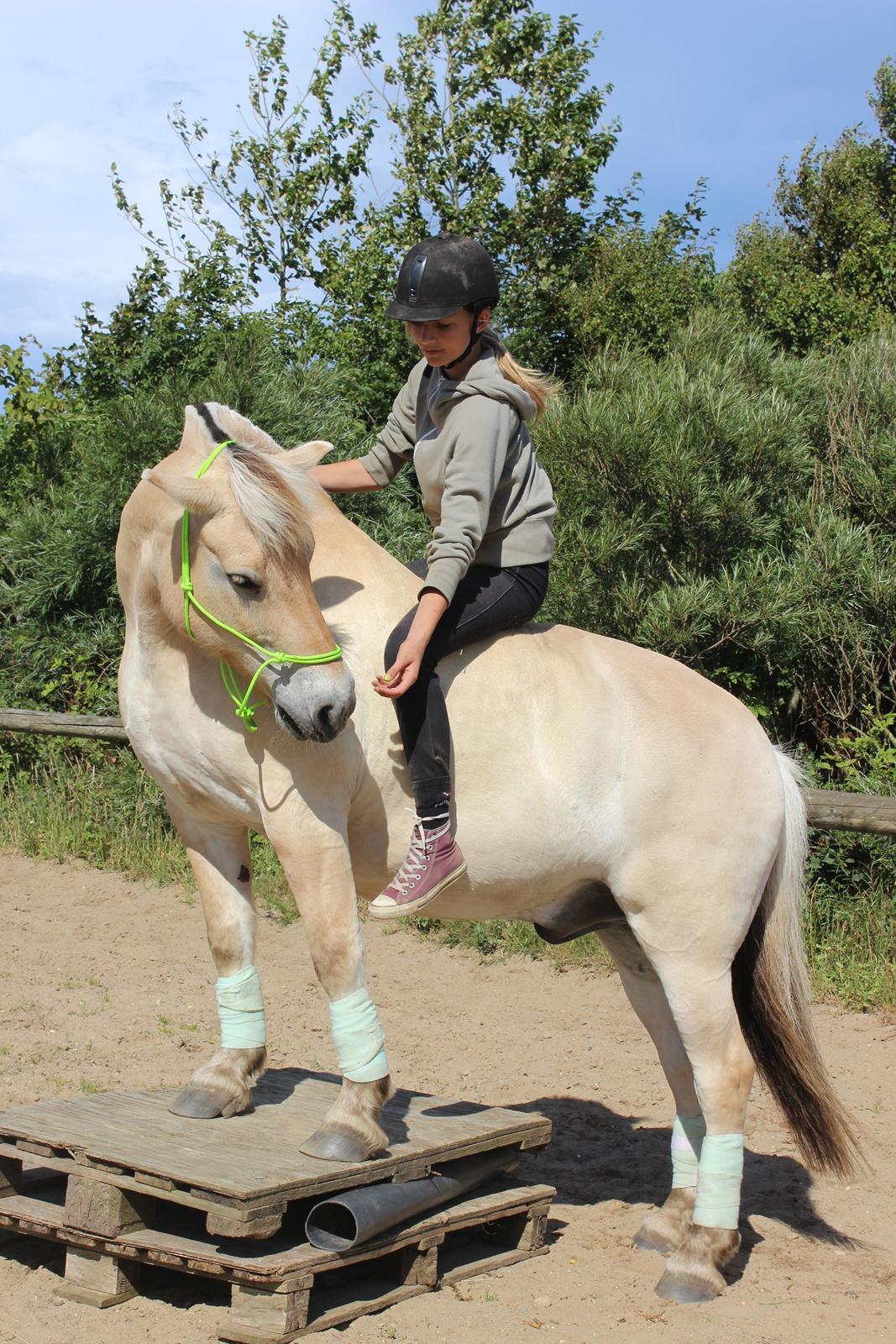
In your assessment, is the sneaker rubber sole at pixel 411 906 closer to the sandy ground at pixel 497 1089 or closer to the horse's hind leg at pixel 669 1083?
the horse's hind leg at pixel 669 1083

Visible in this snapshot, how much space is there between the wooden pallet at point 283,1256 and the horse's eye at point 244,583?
167cm

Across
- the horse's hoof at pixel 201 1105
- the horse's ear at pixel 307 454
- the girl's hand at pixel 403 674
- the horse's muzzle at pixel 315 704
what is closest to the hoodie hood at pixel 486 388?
the horse's ear at pixel 307 454

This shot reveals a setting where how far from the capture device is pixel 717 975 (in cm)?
361

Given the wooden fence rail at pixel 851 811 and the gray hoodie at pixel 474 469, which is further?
the wooden fence rail at pixel 851 811

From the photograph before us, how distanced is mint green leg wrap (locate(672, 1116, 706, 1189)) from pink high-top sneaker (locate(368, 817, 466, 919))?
134 centimetres

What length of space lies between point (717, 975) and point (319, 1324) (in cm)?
149

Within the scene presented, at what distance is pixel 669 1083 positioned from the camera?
4.00 m

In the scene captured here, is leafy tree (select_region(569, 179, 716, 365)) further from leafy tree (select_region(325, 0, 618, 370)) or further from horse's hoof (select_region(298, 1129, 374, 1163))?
horse's hoof (select_region(298, 1129, 374, 1163))

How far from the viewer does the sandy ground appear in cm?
329

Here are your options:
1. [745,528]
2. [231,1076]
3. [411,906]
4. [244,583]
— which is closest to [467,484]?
[244,583]

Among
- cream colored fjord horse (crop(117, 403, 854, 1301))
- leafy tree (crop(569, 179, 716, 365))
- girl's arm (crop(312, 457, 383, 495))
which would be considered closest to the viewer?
cream colored fjord horse (crop(117, 403, 854, 1301))

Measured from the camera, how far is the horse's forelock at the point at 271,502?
298cm

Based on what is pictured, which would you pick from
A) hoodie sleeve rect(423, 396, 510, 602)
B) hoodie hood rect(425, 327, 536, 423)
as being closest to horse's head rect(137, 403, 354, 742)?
hoodie sleeve rect(423, 396, 510, 602)

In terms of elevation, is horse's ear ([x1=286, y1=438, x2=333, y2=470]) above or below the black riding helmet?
below
